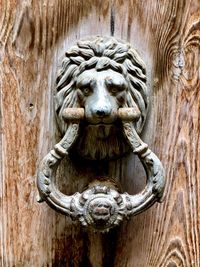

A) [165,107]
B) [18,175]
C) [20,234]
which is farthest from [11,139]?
[165,107]

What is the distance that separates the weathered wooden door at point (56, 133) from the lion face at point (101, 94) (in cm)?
10

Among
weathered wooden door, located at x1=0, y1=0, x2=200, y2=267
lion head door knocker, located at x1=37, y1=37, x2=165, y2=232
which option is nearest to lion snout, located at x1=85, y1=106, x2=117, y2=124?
lion head door knocker, located at x1=37, y1=37, x2=165, y2=232

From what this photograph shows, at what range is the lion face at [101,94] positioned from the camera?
1.14 metres

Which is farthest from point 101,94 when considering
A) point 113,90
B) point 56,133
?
point 56,133

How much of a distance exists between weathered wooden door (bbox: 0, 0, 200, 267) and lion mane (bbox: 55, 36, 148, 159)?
4cm

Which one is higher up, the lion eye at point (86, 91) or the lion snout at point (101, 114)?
the lion eye at point (86, 91)

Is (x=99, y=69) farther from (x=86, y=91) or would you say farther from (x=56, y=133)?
(x=56, y=133)

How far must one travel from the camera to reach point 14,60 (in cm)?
127

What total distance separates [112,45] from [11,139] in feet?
0.81

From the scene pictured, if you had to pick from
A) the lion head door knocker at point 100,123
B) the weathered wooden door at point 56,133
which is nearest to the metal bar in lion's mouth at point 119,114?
the lion head door knocker at point 100,123

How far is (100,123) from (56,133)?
0.13 metres

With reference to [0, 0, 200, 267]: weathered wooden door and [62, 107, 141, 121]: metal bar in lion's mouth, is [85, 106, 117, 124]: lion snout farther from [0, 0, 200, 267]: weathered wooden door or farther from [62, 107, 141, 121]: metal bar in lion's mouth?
[0, 0, 200, 267]: weathered wooden door

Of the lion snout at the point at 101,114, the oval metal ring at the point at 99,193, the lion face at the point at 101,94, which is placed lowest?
the oval metal ring at the point at 99,193

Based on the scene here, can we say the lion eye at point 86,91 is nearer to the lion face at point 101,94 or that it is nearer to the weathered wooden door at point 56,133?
the lion face at point 101,94
